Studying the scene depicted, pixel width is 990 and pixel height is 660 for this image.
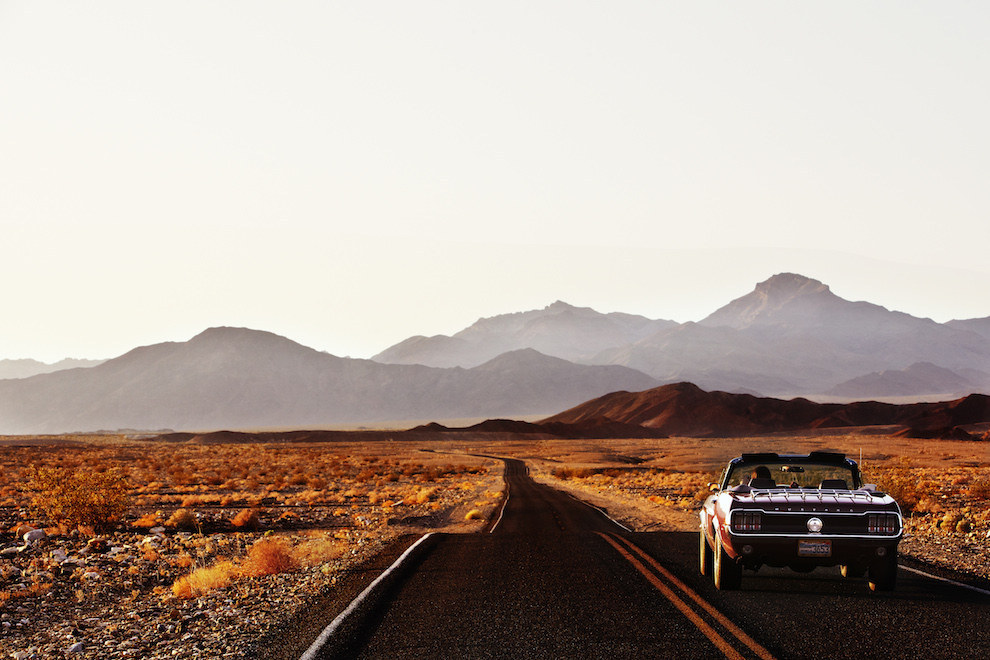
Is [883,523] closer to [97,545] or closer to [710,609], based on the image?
[710,609]

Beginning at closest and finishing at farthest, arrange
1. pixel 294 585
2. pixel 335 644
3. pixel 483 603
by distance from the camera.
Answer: pixel 335 644, pixel 483 603, pixel 294 585

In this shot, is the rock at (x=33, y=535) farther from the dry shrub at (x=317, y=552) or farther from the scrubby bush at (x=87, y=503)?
the dry shrub at (x=317, y=552)

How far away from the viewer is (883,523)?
34.0ft

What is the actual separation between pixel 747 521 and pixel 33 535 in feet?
61.5

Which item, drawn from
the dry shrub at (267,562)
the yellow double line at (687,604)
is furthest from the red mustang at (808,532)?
the dry shrub at (267,562)

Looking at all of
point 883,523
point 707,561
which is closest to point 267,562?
point 707,561

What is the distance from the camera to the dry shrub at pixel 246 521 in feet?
83.7

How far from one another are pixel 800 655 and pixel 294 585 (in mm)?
8094

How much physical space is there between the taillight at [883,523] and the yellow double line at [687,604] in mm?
2259

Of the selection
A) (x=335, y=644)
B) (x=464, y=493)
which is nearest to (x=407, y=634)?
(x=335, y=644)

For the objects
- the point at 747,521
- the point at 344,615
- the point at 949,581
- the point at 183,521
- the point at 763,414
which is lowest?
the point at 183,521

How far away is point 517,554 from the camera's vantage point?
15.3 metres

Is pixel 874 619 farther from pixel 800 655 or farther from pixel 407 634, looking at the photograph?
pixel 407 634

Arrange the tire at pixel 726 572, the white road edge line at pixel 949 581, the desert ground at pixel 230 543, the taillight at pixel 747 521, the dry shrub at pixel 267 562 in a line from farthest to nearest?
the dry shrub at pixel 267 562, the desert ground at pixel 230 543, the white road edge line at pixel 949 581, the tire at pixel 726 572, the taillight at pixel 747 521
